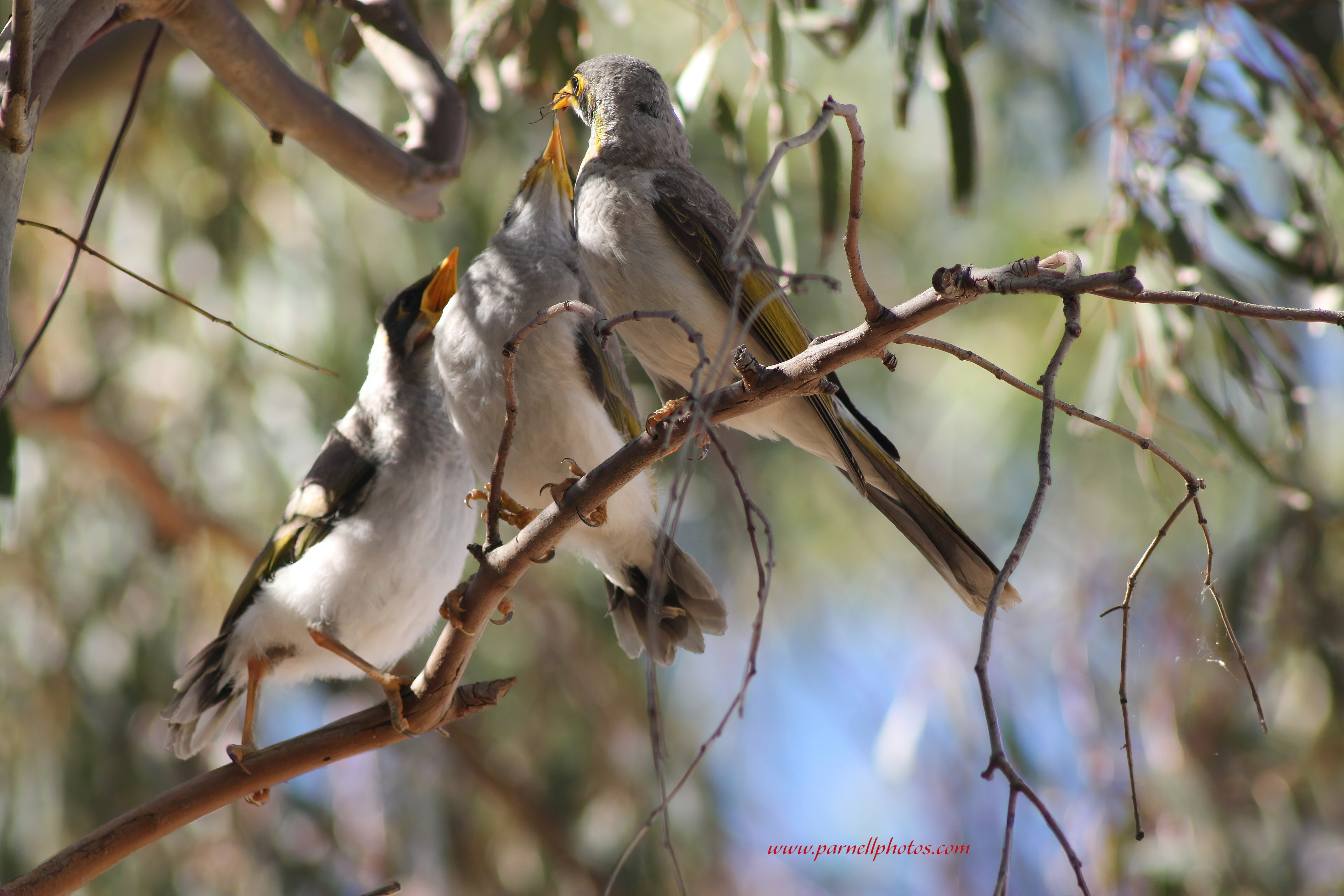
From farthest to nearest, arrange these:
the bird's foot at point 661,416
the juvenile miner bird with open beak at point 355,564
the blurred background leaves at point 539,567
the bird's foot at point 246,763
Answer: the blurred background leaves at point 539,567
the juvenile miner bird with open beak at point 355,564
the bird's foot at point 246,763
the bird's foot at point 661,416

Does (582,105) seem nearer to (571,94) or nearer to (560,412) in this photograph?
(571,94)

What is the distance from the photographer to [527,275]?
6.63 feet

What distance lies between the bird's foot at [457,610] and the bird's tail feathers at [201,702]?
0.98m

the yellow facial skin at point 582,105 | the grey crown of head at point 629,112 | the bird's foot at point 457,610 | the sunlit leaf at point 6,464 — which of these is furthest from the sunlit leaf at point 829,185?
the sunlit leaf at point 6,464

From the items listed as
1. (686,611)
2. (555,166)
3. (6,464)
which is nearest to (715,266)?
(555,166)

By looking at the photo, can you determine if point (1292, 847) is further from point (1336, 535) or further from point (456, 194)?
point (456, 194)

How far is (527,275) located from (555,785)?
2947 millimetres

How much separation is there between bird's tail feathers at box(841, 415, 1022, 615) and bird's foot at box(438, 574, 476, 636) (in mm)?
682

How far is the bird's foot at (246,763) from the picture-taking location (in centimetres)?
161

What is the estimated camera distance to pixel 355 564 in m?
2.31

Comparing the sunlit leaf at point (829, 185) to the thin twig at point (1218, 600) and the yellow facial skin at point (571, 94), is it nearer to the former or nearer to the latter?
the yellow facial skin at point (571, 94)

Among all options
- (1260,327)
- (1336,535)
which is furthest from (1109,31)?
(1336,535)

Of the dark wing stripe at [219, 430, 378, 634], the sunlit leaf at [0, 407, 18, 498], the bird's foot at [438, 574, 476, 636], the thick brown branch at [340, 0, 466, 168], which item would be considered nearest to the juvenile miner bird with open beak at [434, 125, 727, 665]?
the bird's foot at [438, 574, 476, 636]

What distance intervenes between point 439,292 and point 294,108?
0.60m
